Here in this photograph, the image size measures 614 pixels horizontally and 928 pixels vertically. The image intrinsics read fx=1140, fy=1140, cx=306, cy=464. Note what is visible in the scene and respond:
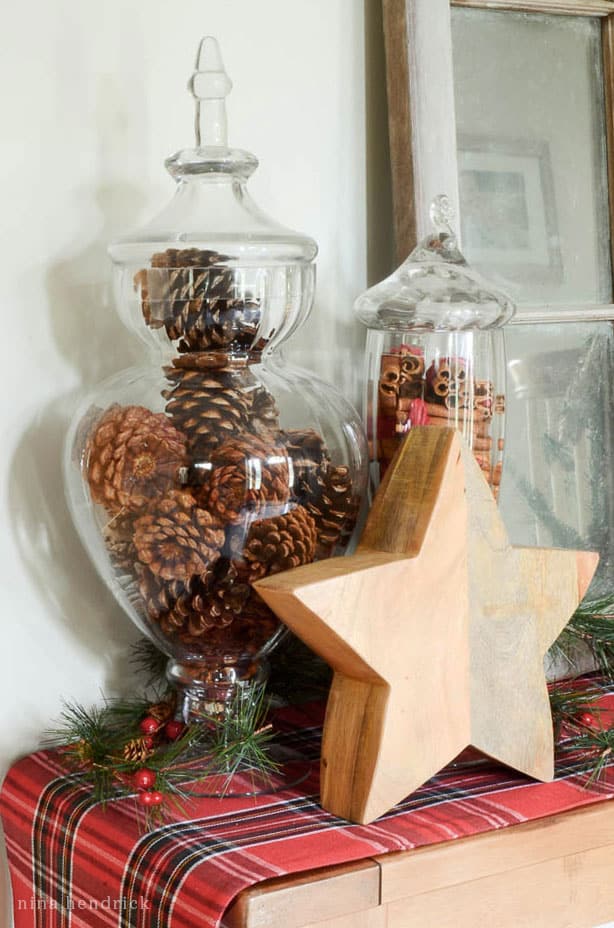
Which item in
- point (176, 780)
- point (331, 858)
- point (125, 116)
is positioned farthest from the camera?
point (125, 116)

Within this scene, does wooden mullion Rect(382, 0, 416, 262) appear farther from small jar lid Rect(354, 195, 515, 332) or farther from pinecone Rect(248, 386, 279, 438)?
pinecone Rect(248, 386, 279, 438)

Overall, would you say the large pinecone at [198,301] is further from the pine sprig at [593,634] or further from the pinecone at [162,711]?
the pine sprig at [593,634]

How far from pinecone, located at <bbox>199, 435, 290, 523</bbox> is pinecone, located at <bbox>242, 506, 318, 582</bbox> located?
0.05ft

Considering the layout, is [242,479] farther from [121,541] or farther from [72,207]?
[72,207]

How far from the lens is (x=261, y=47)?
956 mm

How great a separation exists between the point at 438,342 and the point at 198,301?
201 mm

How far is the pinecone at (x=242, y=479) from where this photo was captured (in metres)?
0.75

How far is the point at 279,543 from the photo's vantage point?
30.6 inches

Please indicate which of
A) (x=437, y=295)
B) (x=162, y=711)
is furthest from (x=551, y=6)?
(x=162, y=711)

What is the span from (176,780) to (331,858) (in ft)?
0.50

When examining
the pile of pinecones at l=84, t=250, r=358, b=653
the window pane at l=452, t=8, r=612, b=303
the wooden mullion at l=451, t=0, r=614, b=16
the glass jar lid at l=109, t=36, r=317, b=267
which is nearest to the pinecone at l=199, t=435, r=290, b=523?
the pile of pinecones at l=84, t=250, r=358, b=653

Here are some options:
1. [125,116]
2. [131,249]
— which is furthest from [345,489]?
[125,116]

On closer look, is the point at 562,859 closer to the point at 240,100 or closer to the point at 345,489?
the point at 345,489

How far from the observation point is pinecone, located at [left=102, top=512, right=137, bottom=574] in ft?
2.54
